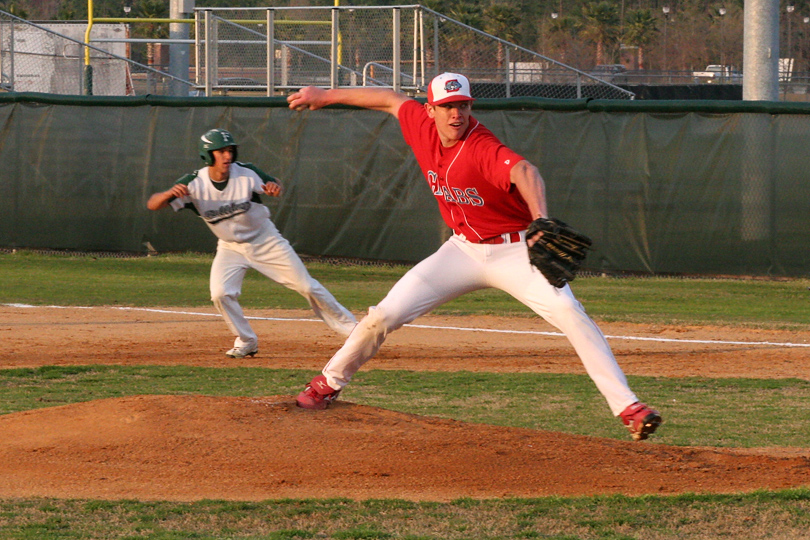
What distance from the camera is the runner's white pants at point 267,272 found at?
8.48 m

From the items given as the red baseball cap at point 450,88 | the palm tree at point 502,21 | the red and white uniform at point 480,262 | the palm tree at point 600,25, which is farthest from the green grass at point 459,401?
the palm tree at point 600,25

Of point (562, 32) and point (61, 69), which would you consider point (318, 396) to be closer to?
point (61, 69)

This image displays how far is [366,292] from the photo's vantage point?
12.4m

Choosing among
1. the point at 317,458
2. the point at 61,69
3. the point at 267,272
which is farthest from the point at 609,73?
the point at 317,458

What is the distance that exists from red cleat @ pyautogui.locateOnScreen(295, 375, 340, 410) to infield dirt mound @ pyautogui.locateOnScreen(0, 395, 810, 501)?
73mm

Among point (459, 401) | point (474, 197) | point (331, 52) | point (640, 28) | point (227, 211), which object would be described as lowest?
point (459, 401)

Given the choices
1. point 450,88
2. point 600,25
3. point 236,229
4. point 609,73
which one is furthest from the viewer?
point 600,25

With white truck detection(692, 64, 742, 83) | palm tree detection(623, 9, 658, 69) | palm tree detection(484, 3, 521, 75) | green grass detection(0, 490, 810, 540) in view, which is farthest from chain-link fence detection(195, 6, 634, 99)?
palm tree detection(623, 9, 658, 69)

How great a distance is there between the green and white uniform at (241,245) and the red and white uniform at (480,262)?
10.2ft

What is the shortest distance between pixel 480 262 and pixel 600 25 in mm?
61813

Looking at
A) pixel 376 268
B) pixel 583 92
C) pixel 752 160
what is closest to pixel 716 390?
pixel 752 160

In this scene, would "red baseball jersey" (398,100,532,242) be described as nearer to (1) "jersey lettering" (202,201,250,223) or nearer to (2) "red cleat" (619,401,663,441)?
(2) "red cleat" (619,401,663,441)

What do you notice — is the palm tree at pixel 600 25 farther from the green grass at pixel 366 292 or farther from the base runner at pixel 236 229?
the base runner at pixel 236 229

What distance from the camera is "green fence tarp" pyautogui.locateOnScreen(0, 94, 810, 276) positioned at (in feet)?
42.1
